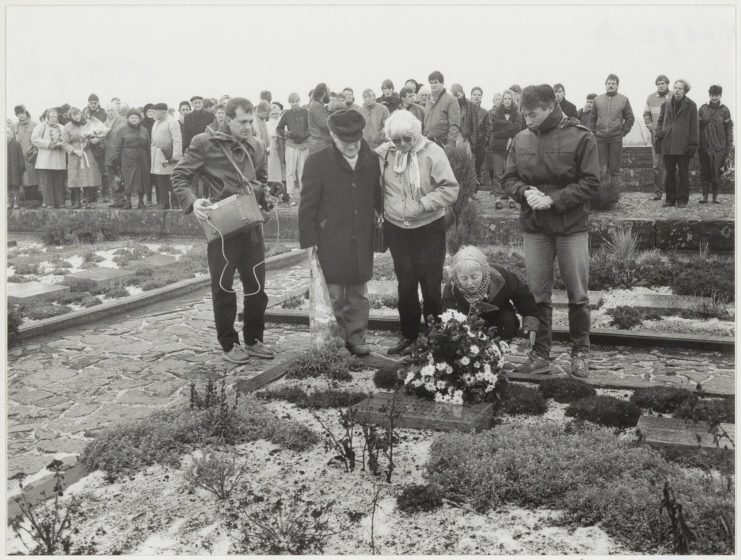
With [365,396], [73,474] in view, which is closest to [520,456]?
[365,396]

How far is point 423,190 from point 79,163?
40.2ft

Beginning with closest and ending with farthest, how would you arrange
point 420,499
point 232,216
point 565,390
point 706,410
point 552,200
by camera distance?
point 420,499, point 706,410, point 565,390, point 552,200, point 232,216

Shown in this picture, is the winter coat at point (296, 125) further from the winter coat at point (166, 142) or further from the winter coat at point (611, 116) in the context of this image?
the winter coat at point (611, 116)

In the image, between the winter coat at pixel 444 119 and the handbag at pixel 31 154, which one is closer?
the winter coat at pixel 444 119

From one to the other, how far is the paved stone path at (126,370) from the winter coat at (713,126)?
7.01m

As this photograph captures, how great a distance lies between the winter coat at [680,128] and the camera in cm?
1223

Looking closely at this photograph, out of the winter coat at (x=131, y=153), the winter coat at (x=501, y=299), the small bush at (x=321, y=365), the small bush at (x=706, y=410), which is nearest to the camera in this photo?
the small bush at (x=706, y=410)

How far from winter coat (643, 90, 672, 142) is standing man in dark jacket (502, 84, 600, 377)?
26.0 feet

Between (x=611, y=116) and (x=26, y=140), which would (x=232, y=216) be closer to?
(x=611, y=116)

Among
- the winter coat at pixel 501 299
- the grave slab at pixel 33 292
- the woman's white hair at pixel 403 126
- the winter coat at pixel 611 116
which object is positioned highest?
the winter coat at pixel 611 116

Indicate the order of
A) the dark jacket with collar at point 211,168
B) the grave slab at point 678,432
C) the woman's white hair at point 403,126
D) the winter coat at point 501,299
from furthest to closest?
the dark jacket with collar at point 211,168 < the woman's white hair at point 403,126 < the winter coat at point 501,299 < the grave slab at point 678,432

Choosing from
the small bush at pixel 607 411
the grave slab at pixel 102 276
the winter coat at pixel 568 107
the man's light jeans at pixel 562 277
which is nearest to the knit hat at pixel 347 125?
the man's light jeans at pixel 562 277

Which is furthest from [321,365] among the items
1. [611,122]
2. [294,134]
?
[294,134]

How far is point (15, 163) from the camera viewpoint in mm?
17484
